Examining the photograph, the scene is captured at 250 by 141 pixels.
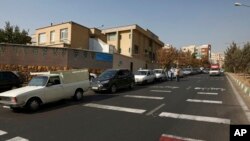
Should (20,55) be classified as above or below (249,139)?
above

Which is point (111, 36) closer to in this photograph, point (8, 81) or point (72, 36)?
point (72, 36)

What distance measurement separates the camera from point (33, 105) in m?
11.2

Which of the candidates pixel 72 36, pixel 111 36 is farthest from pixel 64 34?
pixel 111 36

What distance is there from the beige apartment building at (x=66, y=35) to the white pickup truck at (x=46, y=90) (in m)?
23.7

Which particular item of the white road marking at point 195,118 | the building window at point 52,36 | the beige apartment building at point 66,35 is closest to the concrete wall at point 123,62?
the beige apartment building at point 66,35

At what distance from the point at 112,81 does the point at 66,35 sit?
24245 mm

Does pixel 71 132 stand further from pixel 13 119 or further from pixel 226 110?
pixel 226 110

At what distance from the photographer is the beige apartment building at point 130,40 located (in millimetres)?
52500

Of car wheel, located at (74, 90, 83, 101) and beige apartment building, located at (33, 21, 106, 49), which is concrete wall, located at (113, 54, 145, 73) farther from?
car wheel, located at (74, 90, 83, 101)

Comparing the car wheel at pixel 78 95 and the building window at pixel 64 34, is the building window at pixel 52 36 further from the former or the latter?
the car wheel at pixel 78 95

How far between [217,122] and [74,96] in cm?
805

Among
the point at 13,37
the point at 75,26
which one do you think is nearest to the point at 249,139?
the point at 75,26

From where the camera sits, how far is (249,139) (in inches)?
225

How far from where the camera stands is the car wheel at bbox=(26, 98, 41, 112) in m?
11.0
